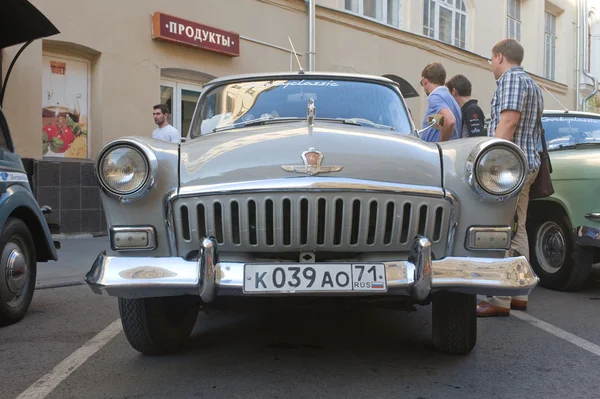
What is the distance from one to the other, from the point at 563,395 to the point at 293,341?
153 cm

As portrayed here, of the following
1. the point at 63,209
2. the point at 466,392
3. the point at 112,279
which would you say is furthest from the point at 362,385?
the point at 63,209

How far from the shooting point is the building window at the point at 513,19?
1984 cm

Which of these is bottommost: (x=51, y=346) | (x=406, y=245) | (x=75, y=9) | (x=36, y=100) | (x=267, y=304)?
(x=51, y=346)

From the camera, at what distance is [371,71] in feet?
46.8

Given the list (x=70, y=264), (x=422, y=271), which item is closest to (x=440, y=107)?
(x=422, y=271)

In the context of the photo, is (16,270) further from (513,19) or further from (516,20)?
(516,20)

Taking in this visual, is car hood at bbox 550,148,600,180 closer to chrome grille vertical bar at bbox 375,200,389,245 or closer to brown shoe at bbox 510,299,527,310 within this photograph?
brown shoe at bbox 510,299,527,310

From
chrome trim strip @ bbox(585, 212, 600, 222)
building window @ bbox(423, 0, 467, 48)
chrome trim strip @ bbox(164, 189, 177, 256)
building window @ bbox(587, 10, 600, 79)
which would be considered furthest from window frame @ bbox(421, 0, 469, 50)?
chrome trim strip @ bbox(164, 189, 177, 256)

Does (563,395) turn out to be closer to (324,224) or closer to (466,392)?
(466,392)

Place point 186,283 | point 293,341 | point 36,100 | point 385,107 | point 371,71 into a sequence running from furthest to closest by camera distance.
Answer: point 371,71
point 36,100
point 385,107
point 293,341
point 186,283

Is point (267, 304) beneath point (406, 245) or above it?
beneath

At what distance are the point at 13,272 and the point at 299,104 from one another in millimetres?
2296

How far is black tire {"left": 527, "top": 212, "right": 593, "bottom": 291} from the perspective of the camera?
5426 millimetres

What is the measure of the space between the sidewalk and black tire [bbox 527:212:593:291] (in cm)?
397
